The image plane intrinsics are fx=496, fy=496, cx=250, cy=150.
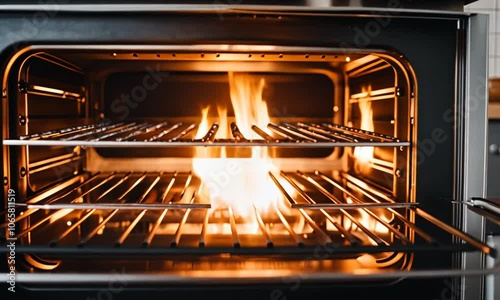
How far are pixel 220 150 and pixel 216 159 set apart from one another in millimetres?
28

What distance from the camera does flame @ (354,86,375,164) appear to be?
1150 mm

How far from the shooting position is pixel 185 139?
1.02 metres

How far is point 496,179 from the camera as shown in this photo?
1232mm

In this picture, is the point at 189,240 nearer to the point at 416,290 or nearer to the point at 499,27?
the point at 416,290

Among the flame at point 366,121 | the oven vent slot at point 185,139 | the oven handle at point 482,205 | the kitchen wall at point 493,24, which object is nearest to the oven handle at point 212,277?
the oven handle at point 482,205

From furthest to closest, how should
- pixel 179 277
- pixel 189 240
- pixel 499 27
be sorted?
pixel 499 27 → pixel 189 240 → pixel 179 277

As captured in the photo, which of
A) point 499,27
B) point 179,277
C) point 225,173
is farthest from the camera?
point 499,27

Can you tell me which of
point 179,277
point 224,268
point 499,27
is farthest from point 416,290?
point 499,27

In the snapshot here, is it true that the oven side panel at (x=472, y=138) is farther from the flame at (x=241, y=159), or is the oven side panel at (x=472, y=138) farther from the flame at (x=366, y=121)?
the flame at (x=241, y=159)

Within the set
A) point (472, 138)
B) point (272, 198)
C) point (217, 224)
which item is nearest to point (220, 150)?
point (272, 198)

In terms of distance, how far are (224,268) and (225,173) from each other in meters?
0.48

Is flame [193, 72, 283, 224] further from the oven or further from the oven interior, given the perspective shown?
the oven

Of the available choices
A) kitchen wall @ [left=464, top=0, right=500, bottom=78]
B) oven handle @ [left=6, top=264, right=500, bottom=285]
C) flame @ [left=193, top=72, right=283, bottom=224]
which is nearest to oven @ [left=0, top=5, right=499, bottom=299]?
oven handle @ [left=6, top=264, right=500, bottom=285]

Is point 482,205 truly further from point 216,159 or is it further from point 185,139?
point 216,159
